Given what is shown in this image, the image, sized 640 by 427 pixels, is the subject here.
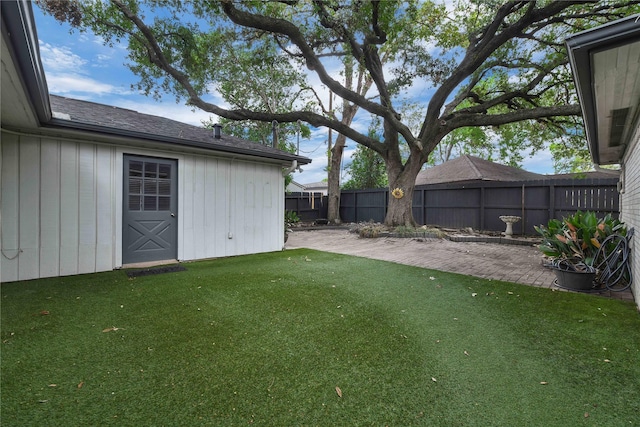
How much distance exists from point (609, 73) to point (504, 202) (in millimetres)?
8330

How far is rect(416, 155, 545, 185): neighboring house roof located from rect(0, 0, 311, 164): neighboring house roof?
8.69 m

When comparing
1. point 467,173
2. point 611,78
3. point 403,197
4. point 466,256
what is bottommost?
point 466,256

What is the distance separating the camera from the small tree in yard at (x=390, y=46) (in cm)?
762

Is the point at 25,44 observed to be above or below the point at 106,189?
above

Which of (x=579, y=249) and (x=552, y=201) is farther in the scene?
(x=552, y=201)

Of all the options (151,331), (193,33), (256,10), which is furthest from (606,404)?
(193,33)

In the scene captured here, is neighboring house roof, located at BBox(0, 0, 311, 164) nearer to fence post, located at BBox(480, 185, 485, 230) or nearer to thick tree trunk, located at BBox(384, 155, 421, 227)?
thick tree trunk, located at BBox(384, 155, 421, 227)

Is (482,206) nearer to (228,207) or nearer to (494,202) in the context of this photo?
(494,202)

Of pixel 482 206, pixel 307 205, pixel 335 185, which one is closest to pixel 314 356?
pixel 482 206

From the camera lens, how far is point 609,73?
2.16m

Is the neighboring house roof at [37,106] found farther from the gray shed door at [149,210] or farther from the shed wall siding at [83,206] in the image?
the gray shed door at [149,210]

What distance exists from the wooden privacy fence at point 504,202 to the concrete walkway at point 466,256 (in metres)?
2.07

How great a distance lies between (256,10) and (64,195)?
7.37m

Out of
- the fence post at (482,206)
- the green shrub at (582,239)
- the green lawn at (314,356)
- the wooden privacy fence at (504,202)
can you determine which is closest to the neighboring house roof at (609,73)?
the green shrub at (582,239)
